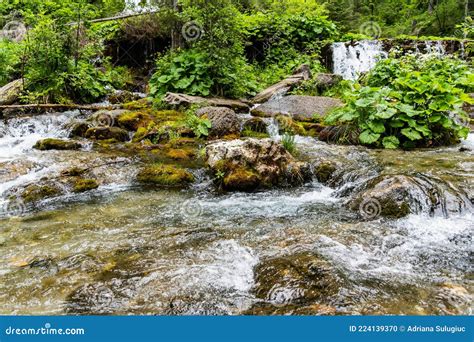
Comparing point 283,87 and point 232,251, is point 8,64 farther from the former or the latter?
point 232,251

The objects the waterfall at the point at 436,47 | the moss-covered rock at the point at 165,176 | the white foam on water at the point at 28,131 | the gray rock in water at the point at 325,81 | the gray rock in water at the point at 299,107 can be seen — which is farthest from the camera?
the waterfall at the point at 436,47

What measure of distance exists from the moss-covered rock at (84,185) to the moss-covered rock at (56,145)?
2130 mm

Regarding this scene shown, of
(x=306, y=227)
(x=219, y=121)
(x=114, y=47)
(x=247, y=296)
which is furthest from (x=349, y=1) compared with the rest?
(x=247, y=296)

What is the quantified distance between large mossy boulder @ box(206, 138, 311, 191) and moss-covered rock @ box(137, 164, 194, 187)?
0.49 metres

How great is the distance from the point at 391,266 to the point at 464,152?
4.94 m

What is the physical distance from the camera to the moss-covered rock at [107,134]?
9266mm

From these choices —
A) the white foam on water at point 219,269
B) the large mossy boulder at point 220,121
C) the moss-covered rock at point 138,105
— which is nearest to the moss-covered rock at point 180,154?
the large mossy boulder at point 220,121

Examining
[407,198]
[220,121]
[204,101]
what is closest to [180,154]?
[220,121]

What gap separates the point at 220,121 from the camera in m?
9.48

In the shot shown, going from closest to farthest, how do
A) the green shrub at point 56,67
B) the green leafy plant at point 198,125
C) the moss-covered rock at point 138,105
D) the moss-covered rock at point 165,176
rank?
the moss-covered rock at point 165,176 → the green leafy plant at point 198,125 → the moss-covered rock at point 138,105 → the green shrub at point 56,67

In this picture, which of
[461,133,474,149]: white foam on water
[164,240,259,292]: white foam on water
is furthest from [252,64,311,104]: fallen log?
[164,240,259,292]: white foam on water

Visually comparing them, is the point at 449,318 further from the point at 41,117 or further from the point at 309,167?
the point at 41,117

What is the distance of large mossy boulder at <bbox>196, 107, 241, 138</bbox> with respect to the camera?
367 inches

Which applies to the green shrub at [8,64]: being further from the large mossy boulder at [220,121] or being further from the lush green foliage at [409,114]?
the lush green foliage at [409,114]
